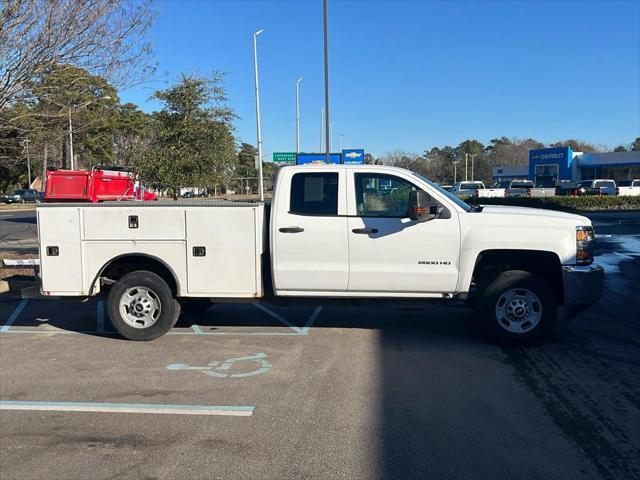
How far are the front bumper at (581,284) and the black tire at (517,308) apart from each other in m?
0.22

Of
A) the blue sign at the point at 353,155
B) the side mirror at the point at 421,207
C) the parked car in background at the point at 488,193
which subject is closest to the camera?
the side mirror at the point at 421,207

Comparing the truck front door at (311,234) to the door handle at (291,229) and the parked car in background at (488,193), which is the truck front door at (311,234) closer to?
the door handle at (291,229)

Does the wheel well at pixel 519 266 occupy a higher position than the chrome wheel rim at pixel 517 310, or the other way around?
the wheel well at pixel 519 266

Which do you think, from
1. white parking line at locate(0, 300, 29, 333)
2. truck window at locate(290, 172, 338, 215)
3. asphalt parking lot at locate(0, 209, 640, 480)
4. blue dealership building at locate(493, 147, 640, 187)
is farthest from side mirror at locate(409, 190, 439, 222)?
blue dealership building at locate(493, 147, 640, 187)

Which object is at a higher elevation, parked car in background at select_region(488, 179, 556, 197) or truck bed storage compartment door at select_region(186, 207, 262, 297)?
parked car in background at select_region(488, 179, 556, 197)

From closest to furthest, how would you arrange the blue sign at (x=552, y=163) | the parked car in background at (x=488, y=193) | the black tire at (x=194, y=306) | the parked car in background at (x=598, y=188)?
the black tire at (x=194, y=306)
the parked car in background at (x=598, y=188)
the parked car in background at (x=488, y=193)
the blue sign at (x=552, y=163)

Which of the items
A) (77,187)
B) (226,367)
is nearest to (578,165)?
(77,187)

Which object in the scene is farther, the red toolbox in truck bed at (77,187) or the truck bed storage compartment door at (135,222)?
the red toolbox in truck bed at (77,187)

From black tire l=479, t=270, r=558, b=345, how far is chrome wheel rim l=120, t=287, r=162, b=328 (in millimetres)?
3902

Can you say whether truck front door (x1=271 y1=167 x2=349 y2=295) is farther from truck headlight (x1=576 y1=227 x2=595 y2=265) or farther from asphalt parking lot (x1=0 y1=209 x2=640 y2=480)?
truck headlight (x1=576 y1=227 x2=595 y2=265)

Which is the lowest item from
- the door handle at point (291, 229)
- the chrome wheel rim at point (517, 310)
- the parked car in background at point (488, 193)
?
the chrome wheel rim at point (517, 310)

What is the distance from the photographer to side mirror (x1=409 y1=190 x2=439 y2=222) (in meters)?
6.13

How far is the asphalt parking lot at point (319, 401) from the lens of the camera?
3807 millimetres

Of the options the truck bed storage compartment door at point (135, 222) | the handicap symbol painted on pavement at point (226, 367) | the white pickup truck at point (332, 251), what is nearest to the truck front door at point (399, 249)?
the white pickup truck at point (332, 251)
